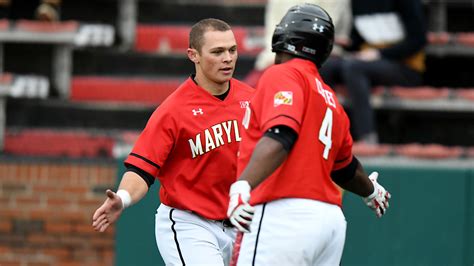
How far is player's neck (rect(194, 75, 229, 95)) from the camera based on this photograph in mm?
6617

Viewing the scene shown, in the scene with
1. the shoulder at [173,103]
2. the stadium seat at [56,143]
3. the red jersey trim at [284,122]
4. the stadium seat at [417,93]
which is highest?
the red jersey trim at [284,122]

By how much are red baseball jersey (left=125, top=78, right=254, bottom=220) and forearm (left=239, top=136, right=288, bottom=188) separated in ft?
4.06

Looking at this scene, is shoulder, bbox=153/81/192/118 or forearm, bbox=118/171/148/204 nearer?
forearm, bbox=118/171/148/204

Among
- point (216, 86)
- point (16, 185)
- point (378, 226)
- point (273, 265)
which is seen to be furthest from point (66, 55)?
point (273, 265)

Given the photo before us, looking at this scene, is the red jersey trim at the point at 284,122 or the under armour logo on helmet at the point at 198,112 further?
the under armour logo on helmet at the point at 198,112

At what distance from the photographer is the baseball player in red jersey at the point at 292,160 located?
5.16 meters

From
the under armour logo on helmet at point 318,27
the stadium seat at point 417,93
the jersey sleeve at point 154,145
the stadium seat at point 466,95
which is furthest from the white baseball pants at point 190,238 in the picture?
the stadium seat at point 466,95

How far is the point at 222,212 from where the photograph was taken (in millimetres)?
6523

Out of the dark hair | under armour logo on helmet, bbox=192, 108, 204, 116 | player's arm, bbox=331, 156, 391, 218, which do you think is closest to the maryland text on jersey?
under armour logo on helmet, bbox=192, 108, 204, 116

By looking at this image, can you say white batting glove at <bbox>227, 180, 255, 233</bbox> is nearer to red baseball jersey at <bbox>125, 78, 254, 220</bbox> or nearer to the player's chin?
red baseball jersey at <bbox>125, 78, 254, 220</bbox>

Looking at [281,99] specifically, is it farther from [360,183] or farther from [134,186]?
[134,186]

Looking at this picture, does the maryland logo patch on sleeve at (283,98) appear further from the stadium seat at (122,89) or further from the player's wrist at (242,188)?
the stadium seat at (122,89)

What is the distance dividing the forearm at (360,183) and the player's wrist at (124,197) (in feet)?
3.75

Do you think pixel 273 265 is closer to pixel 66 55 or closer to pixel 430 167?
pixel 430 167
